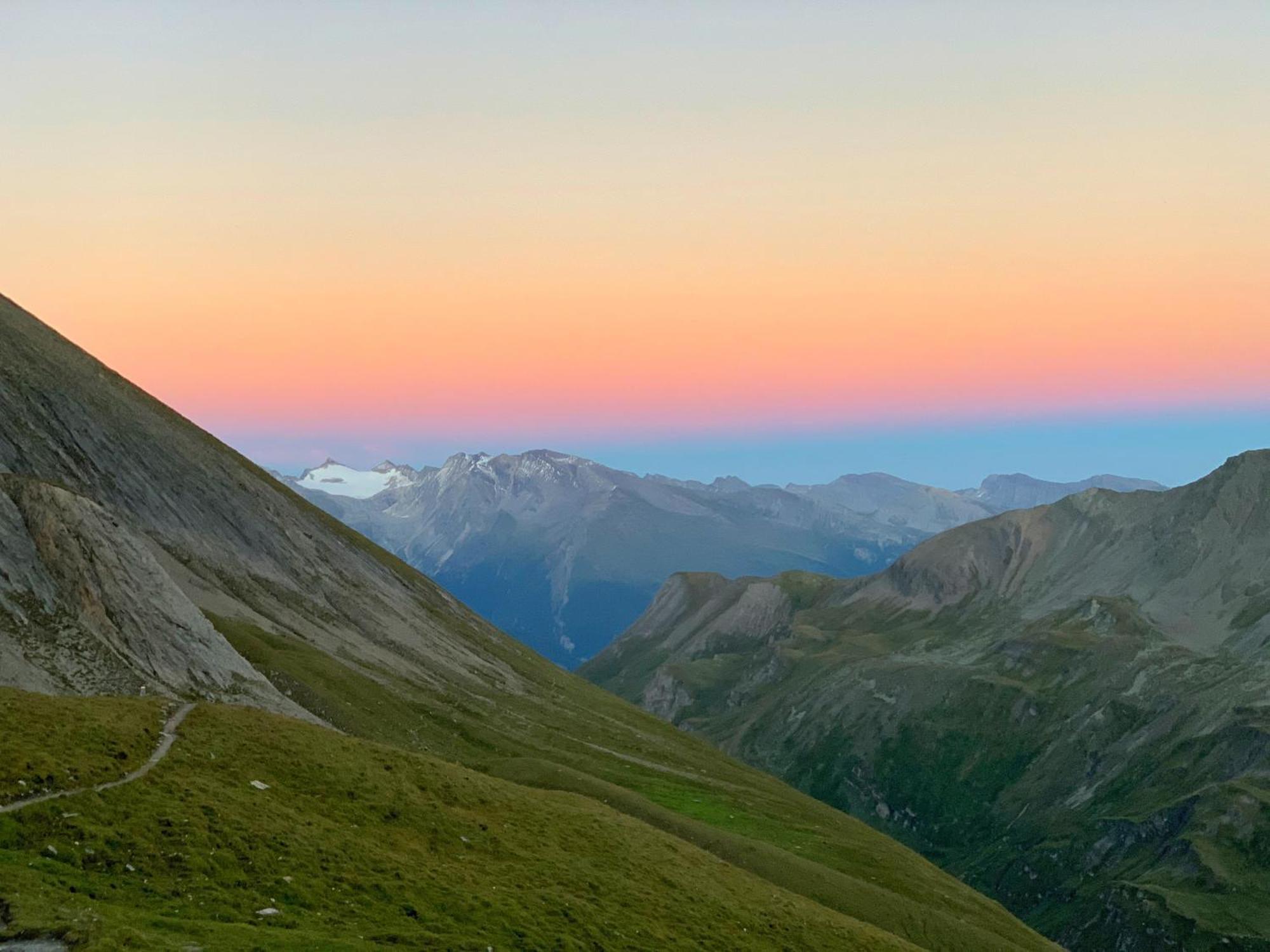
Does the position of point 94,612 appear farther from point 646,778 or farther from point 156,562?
point 646,778

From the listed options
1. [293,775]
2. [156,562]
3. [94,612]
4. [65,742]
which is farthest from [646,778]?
[65,742]

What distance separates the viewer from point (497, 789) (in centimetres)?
6850

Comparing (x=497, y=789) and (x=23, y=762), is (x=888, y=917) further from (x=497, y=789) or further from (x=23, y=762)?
(x=23, y=762)

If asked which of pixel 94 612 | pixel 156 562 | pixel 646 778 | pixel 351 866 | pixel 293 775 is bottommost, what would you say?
pixel 646 778

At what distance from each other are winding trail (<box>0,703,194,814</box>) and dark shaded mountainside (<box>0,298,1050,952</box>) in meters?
0.41

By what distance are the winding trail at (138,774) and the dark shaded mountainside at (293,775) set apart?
41cm

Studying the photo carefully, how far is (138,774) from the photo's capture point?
48906 millimetres

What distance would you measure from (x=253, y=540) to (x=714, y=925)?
109458mm

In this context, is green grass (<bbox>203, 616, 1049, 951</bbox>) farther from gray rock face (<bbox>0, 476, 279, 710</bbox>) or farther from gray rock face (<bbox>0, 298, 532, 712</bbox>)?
gray rock face (<bbox>0, 476, 279, 710</bbox>)

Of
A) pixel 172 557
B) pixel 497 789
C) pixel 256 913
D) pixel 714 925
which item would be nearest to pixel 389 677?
pixel 172 557

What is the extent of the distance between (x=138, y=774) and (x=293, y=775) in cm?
902

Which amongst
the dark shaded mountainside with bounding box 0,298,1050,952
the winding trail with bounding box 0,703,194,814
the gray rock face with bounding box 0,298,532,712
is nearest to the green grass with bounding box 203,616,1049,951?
the dark shaded mountainside with bounding box 0,298,1050,952

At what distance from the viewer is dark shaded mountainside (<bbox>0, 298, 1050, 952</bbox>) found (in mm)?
43062

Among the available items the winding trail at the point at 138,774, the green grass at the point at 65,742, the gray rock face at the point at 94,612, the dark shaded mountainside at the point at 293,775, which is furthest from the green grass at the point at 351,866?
the gray rock face at the point at 94,612
